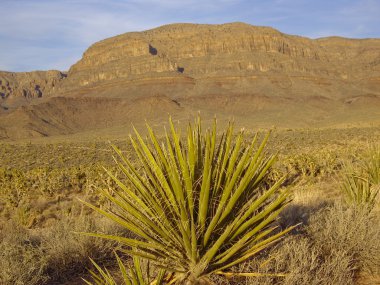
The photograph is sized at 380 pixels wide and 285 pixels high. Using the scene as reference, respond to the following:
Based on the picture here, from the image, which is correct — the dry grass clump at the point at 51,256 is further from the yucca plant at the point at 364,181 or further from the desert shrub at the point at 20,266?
the yucca plant at the point at 364,181

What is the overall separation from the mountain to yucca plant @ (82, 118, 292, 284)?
60.0m

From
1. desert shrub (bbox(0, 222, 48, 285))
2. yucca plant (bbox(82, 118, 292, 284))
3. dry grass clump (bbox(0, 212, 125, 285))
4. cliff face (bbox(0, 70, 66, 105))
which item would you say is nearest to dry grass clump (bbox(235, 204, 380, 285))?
yucca plant (bbox(82, 118, 292, 284))

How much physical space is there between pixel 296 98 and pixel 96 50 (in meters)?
66.3

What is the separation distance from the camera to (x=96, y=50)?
420 ft

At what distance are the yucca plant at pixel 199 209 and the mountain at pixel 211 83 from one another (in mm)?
60004

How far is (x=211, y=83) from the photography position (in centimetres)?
9981

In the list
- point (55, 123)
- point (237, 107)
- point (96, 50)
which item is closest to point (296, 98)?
point (237, 107)

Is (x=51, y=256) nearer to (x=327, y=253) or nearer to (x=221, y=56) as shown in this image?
(x=327, y=253)

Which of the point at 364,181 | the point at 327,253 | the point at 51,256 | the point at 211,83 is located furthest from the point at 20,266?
the point at 211,83

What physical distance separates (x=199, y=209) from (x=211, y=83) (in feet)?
322

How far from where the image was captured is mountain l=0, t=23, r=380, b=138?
79938mm

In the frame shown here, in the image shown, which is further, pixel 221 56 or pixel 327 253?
pixel 221 56

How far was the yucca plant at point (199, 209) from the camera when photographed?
9.75 feet

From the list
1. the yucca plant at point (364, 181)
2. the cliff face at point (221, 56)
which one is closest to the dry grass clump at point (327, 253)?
the yucca plant at point (364, 181)
